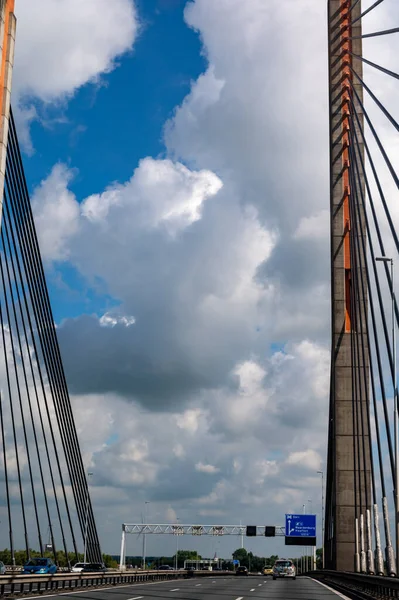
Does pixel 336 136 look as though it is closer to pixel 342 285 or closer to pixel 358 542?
pixel 342 285

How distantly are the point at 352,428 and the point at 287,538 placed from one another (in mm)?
57196

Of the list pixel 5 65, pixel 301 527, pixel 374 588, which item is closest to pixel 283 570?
pixel 374 588

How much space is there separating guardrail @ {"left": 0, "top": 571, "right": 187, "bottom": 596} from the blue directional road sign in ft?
144

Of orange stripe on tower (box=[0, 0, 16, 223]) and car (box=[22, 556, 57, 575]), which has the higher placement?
orange stripe on tower (box=[0, 0, 16, 223])

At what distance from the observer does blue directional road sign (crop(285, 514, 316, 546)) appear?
3915 inches

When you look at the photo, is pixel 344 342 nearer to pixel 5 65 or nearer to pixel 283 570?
pixel 283 570

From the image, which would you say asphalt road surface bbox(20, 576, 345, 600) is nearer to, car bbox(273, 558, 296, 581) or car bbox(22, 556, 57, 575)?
car bbox(22, 556, 57, 575)

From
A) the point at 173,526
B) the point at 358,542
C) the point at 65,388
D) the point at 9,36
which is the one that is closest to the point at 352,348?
the point at 358,542

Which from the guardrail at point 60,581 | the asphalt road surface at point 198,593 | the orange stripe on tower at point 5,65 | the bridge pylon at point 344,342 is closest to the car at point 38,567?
the guardrail at point 60,581

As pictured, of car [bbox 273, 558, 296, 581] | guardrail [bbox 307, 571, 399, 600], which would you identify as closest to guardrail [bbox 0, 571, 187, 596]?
car [bbox 273, 558, 296, 581]

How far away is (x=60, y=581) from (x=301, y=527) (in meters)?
69.6

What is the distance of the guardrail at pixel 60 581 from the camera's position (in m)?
26.2

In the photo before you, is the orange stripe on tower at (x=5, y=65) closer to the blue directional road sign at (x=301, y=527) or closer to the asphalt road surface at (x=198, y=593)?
the asphalt road surface at (x=198, y=593)

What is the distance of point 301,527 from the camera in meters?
99.8
